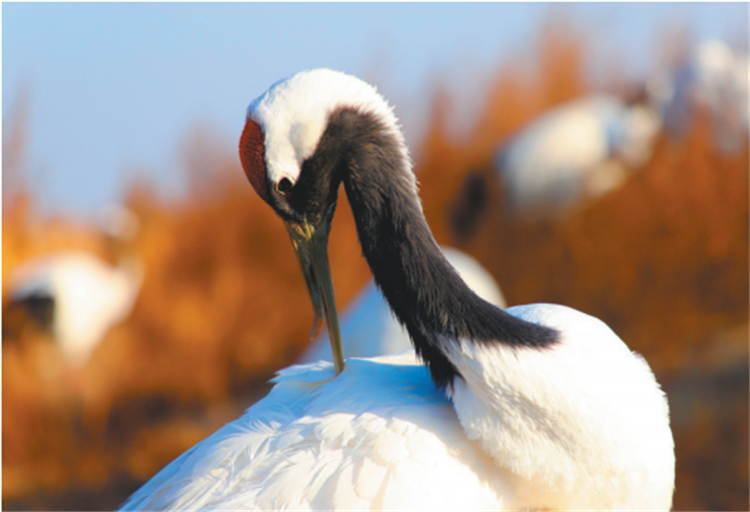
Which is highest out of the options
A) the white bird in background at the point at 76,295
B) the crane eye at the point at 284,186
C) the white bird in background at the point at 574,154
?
the crane eye at the point at 284,186

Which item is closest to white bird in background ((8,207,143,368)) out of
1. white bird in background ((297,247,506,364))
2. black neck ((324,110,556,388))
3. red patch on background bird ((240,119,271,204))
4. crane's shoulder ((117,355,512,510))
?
white bird in background ((297,247,506,364))

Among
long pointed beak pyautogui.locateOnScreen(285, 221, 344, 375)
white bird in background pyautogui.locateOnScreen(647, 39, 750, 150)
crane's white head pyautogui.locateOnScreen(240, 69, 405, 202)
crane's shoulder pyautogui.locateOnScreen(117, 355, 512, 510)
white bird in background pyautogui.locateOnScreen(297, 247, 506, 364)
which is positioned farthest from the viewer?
white bird in background pyautogui.locateOnScreen(647, 39, 750, 150)

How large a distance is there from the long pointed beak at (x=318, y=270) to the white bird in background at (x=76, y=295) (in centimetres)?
347

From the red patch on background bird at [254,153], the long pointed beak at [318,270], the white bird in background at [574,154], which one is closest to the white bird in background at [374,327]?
the long pointed beak at [318,270]

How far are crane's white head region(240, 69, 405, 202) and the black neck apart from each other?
0.09 ft

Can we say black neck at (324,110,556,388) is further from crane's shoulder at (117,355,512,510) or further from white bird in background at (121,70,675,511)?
crane's shoulder at (117,355,512,510)

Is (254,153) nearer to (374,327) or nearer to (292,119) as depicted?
(292,119)

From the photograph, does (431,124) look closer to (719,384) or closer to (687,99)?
(687,99)

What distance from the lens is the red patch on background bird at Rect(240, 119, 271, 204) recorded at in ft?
4.00

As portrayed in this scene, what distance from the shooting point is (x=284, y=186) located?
1.26 metres

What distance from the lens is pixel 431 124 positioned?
16.0 ft

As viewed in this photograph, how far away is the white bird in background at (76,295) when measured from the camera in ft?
14.0

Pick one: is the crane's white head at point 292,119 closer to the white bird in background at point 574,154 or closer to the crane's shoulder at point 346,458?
the crane's shoulder at point 346,458

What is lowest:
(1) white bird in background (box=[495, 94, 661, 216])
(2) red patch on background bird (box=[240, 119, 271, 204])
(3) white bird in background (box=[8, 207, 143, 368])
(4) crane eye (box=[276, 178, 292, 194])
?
(3) white bird in background (box=[8, 207, 143, 368])
